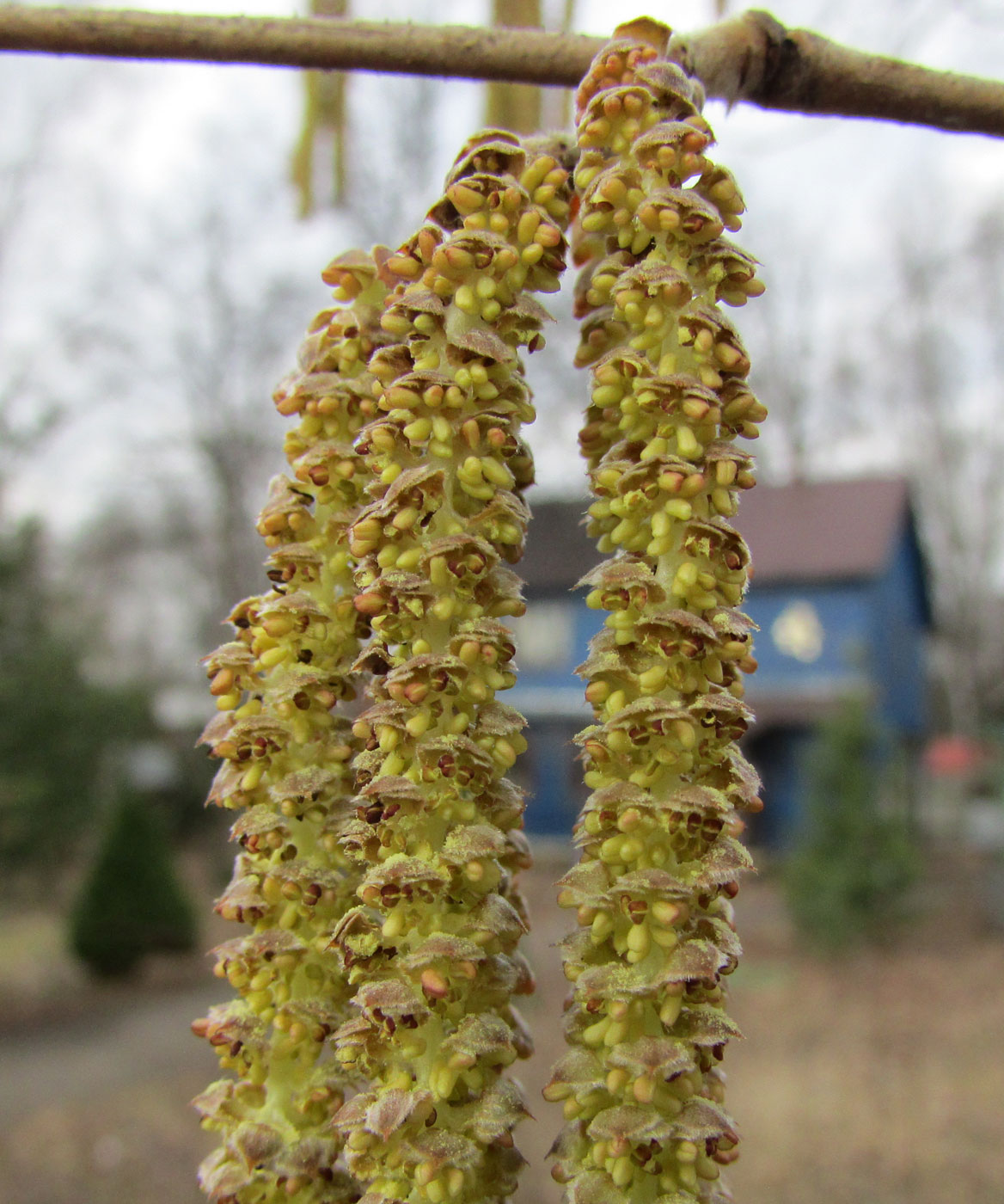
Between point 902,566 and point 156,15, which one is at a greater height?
point 902,566

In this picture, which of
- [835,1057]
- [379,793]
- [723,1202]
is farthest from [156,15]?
[835,1057]

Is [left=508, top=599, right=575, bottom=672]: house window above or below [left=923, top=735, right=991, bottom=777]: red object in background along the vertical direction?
above

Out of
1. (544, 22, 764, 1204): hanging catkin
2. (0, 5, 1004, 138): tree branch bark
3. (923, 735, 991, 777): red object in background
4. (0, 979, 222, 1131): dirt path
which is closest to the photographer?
(544, 22, 764, 1204): hanging catkin

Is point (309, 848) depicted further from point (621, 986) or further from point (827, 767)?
point (827, 767)

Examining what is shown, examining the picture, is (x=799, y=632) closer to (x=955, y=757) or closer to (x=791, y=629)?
(x=791, y=629)

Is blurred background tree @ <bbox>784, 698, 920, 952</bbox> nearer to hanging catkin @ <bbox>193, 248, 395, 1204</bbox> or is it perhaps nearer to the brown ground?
the brown ground

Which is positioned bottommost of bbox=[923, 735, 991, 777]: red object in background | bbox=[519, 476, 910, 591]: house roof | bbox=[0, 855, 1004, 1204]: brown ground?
bbox=[0, 855, 1004, 1204]: brown ground

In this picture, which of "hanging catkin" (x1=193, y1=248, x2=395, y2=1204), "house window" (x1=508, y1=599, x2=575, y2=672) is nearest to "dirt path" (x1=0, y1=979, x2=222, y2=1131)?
"house window" (x1=508, y1=599, x2=575, y2=672)
